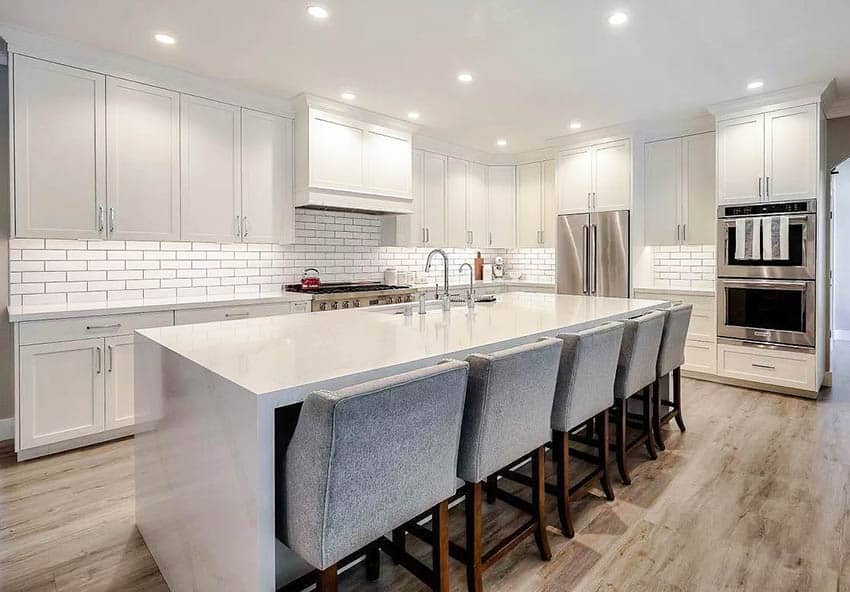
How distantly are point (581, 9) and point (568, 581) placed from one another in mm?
2915

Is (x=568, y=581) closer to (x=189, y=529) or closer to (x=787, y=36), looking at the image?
(x=189, y=529)

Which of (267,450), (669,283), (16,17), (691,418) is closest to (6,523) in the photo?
(267,450)

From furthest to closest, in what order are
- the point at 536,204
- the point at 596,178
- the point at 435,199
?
the point at 536,204
the point at 435,199
the point at 596,178

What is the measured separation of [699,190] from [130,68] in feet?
16.7

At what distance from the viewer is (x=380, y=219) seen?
5.59 meters

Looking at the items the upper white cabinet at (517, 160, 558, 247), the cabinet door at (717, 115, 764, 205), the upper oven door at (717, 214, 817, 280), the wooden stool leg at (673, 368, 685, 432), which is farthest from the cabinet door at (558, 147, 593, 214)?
the wooden stool leg at (673, 368, 685, 432)

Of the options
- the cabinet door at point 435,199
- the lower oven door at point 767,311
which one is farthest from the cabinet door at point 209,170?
the lower oven door at point 767,311

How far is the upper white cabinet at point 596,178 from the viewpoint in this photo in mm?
5352

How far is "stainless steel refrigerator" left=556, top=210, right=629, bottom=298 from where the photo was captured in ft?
17.5

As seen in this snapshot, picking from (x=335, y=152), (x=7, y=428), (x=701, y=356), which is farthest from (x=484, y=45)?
(x=7, y=428)

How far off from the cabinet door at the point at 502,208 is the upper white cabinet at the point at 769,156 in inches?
101

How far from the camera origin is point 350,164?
15.2 feet

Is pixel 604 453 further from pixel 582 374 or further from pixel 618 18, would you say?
pixel 618 18

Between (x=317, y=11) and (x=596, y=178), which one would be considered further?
(x=596, y=178)
